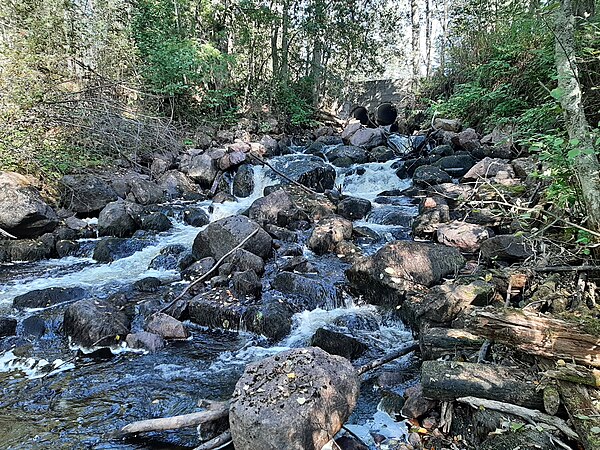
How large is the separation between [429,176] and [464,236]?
3.64m

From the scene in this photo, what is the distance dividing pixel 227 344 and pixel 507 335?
125 inches

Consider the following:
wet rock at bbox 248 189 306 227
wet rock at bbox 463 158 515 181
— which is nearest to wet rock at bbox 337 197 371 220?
wet rock at bbox 248 189 306 227

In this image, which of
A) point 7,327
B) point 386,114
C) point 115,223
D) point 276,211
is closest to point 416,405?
point 7,327

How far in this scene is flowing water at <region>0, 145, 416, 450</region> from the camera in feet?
11.0

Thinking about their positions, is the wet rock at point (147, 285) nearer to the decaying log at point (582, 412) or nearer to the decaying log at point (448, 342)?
the decaying log at point (448, 342)

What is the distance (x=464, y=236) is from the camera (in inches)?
241

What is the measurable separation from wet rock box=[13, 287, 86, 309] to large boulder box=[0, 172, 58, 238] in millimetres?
2358

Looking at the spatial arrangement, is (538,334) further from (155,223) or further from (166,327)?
(155,223)

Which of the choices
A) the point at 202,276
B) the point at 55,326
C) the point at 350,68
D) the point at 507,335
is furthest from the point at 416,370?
the point at 350,68

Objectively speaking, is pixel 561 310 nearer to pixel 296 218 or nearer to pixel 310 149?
pixel 296 218

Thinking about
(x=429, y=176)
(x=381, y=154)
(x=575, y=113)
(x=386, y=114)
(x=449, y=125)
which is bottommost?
(x=429, y=176)

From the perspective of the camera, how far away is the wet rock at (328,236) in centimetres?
706

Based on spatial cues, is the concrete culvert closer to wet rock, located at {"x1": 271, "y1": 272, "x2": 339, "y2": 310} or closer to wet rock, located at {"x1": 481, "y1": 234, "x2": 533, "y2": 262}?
wet rock, located at {"x1": 481, "y1": 234, "x2": 533, "y2": 262}

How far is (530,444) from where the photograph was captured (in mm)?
2299
